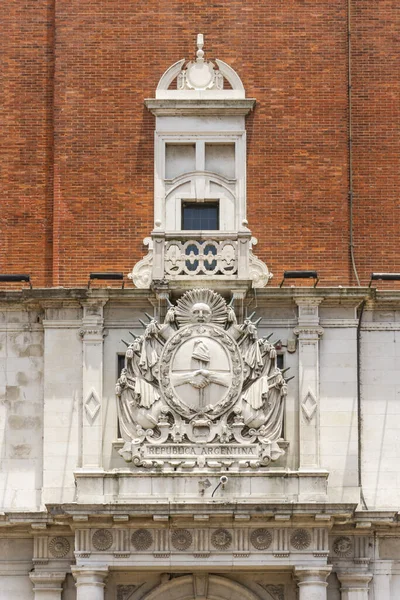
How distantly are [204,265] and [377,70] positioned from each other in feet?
14.6

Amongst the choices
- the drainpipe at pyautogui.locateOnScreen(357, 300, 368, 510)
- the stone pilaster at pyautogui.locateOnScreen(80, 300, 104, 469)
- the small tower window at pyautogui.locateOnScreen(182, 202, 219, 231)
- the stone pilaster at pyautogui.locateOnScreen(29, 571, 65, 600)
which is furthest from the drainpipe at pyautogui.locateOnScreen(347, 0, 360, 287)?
the stone pilaster at pyautogui.locateOnScreen(29, 571, 65, 600)

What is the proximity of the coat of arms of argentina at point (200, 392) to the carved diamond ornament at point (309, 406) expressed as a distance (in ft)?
1.19

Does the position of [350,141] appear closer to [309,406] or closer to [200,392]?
[309,406]

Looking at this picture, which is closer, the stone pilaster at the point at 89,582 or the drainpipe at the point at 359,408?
the stone pilaster at the point at 89,582

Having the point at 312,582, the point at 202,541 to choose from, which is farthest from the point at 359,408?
the point at 202,541

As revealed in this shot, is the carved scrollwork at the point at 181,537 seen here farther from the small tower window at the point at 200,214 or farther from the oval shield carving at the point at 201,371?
the small tower window at the point at 200,214

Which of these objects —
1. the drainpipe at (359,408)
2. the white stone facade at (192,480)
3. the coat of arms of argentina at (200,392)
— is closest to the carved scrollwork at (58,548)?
the white stone facade at (192,480)

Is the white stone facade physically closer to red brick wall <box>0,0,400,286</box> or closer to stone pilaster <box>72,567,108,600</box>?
stone pilaster <box>72,567,108,600</box>

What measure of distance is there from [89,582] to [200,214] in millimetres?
6079

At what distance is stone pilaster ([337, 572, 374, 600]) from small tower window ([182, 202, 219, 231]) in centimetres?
581

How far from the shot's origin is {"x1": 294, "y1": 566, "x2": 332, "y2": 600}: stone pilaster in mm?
29500

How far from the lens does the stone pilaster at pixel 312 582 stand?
96.8 ft

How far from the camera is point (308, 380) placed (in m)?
30.6

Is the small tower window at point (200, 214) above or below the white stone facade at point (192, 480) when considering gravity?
above
